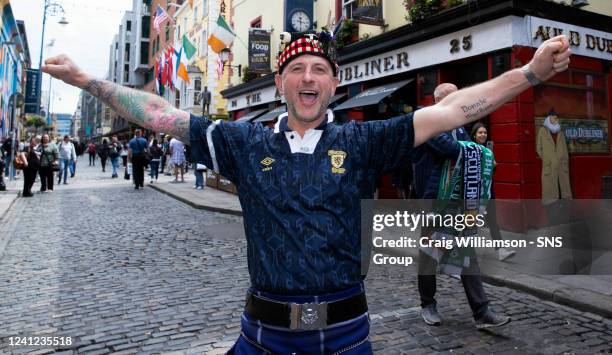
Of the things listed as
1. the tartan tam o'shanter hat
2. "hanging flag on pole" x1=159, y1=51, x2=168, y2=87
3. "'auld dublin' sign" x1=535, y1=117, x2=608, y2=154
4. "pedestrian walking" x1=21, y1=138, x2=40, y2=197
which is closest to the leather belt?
the tartan tam o'shanter hat

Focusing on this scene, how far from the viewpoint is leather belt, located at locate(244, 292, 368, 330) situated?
1.53 metres

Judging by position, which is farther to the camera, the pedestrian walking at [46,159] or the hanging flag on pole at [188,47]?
the hanging flag on pole at [188,47]

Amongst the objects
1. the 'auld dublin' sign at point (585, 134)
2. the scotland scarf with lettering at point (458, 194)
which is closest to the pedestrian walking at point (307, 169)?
the scotland scarf with lettering at point (458, 194)

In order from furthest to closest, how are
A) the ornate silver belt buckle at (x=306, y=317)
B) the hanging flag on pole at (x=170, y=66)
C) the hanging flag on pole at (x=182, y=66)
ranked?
the hanging flag on pole at (x=170, y=66) < the hanging flag on pole at (x=182, y=66) < the ornate silver belt buckle at (x=306, y=317)

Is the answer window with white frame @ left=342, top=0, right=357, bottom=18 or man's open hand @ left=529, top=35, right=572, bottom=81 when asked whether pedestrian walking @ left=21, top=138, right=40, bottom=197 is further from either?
man's open hand @ left=529, top=35, right=572, bottom=81

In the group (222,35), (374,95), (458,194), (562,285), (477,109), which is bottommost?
(562,285)

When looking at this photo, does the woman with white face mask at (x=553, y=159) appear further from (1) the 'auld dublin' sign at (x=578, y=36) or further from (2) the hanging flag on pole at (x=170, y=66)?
(2) the hanging flag on pole at (x=170, y=66)

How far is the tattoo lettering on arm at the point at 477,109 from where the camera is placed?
1.67 metres

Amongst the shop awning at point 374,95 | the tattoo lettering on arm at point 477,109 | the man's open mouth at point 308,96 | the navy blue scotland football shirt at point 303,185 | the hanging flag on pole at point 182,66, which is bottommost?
the navy blue scotland football shirt at point 303,185

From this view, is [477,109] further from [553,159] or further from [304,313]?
[553,159]

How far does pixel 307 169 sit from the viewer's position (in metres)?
1.61

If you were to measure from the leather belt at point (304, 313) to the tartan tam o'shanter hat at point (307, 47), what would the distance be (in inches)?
38.8

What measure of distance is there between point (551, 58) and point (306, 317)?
52.7 inches

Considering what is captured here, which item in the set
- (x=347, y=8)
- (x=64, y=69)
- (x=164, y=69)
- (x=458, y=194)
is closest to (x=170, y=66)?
(x=164, y=69)
